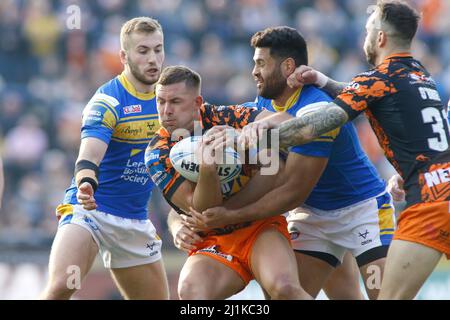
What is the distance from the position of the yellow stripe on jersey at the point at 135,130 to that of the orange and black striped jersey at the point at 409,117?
205 cm

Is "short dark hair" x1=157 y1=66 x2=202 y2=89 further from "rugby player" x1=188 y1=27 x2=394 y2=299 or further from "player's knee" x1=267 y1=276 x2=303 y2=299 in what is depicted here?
Answer: "player's knee" x1=267 y1=276 x2=303 y2=299

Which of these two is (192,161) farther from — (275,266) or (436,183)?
(436,183)

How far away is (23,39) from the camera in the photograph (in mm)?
15453

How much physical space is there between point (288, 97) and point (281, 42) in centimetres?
41

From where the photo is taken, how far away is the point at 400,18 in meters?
6.04

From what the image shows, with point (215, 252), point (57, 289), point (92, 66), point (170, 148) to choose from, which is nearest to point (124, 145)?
point (170, 148)

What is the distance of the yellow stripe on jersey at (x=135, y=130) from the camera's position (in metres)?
7.30

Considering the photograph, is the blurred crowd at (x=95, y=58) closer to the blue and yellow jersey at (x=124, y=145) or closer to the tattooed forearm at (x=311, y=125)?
the blue and yellow jersey at (x=124, y=145)

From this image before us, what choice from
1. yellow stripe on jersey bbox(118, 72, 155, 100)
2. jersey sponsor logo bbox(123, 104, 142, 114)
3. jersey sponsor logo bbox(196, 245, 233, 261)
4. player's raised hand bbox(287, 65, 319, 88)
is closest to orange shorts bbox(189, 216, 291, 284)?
jersey sponsor logo bbox(196, 245, 233, 261)

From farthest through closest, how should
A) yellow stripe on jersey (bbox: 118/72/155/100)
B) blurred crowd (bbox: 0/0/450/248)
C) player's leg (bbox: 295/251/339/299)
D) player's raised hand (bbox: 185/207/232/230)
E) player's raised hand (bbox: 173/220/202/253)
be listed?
blurred crowd (bbox: 0/0/450/248)
yellow stripe on jersey (bbox: 118/72/155/100)
player's leg (bbox: 295/251/339/299)
player's raised hand (bbox: 173/220/202/253)
player's raised hand (bbox: 185/207/232/230)

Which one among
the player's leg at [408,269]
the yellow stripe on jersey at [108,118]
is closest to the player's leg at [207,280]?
the player's leg at [408,269]

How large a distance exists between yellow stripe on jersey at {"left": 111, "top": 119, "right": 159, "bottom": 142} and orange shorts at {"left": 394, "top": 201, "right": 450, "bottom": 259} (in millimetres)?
2522

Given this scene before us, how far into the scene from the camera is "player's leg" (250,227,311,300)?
5738mm
